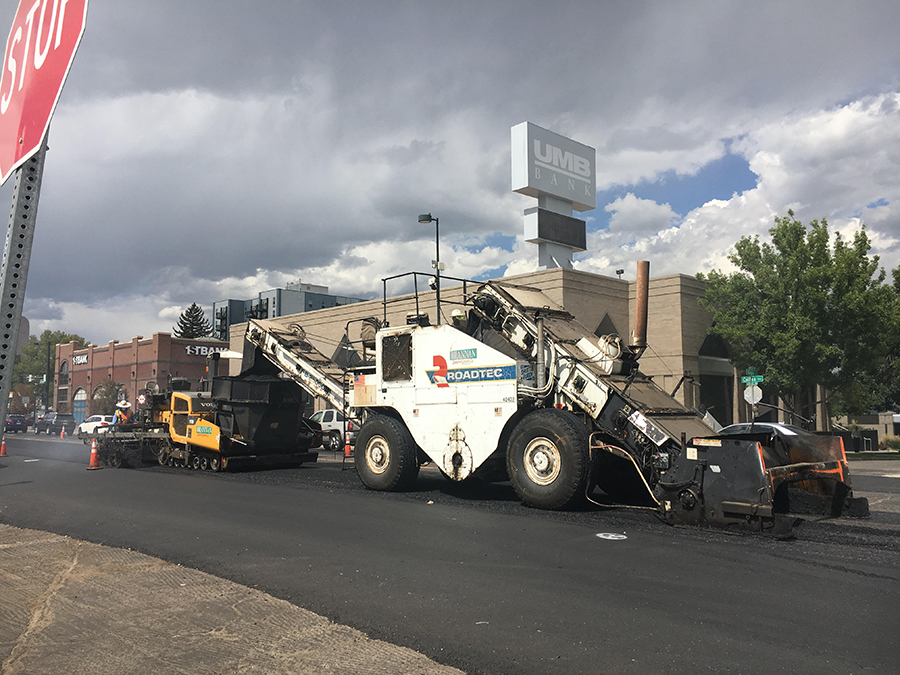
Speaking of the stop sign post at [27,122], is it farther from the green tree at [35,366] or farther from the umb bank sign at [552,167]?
the green tree at [35,366]

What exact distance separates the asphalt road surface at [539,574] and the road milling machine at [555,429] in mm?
430

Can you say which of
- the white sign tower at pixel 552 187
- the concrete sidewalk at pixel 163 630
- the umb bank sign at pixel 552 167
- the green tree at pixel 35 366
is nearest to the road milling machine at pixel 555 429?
the concrete sidewalk at pixel 163 630

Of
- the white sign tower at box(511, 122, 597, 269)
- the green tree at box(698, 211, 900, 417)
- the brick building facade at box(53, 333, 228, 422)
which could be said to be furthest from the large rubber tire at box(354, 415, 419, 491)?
the brick building facade at box(53, 333, 228, 422)

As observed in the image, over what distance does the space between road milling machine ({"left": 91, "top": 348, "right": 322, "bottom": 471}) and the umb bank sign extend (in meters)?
21.9

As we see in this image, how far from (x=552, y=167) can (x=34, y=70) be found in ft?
117

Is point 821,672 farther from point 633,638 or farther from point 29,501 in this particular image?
point 29,501

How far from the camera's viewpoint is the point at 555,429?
9484 millimetres

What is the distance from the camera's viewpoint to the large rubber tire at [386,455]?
11539 millimetres

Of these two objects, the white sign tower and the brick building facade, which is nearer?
the white sign tower

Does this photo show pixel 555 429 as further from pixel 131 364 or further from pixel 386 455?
pixel 131 364

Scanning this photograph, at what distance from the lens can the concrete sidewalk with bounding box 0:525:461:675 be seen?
4215mm

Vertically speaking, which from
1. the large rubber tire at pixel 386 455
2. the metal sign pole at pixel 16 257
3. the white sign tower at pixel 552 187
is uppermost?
the white sign tower at pixel 552 187

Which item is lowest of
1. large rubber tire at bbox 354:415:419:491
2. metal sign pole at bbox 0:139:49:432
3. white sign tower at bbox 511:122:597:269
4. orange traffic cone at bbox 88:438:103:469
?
orange traffic cone at bbox 88:438:103:469

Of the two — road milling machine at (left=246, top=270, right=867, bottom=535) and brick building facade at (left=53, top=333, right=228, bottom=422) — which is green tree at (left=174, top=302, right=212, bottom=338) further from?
road milling machine at (left=246, top=270, right=867, bottom=535)
